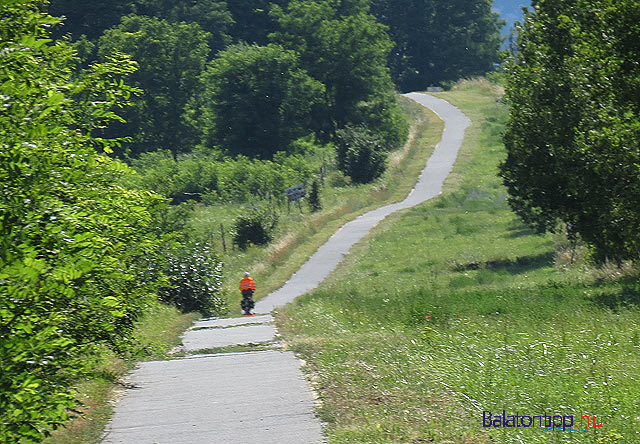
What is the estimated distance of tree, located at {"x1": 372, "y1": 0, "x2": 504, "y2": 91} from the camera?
367 feet

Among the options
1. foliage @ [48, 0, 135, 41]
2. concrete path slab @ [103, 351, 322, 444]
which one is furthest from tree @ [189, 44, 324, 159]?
concrete path slab @ [103, 351, 322, 444]

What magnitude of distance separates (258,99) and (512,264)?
37894mm

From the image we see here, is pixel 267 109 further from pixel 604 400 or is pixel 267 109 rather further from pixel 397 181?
pixel 604 400

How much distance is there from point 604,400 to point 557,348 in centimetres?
312

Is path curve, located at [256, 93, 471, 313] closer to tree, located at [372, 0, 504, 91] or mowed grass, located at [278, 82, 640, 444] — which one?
mowed grass, located at [278, 82, 640, 444]

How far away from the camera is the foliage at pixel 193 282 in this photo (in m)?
26.6

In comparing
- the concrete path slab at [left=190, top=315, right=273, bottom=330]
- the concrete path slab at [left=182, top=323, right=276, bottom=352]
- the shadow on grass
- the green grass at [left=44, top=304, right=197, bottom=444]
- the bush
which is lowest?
the shadow on grass

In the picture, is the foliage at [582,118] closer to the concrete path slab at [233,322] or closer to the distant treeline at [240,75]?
the concrete path slab at [233,322]

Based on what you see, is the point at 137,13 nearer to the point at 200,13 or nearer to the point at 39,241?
the point at 200,13

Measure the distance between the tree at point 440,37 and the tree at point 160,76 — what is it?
1541 inches

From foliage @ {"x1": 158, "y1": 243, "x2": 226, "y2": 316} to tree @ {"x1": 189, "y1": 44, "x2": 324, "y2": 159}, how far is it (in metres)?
43.0

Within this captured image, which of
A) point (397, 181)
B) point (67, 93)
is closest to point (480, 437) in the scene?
point (67, 93)

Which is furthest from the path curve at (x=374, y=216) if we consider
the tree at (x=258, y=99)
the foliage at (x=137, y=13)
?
the foliage at (x=137, y=13)

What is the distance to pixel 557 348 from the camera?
12.5m
